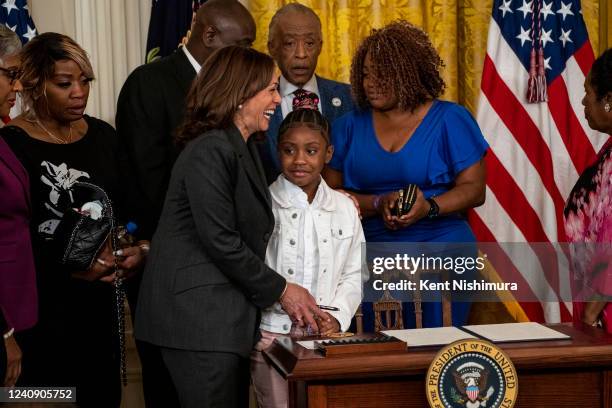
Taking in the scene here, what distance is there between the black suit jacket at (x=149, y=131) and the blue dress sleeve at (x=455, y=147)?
3.65 ft

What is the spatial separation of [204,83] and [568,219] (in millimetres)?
Result: 1563

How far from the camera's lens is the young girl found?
9.87 feet

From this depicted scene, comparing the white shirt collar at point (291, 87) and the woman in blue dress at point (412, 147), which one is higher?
the white shirt collar at point (291, 87)

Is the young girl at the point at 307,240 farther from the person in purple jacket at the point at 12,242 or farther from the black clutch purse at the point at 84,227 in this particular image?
the person in purple jacket at the point at 12,242

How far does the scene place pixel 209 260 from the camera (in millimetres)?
2748

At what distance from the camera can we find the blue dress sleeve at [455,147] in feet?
12.0

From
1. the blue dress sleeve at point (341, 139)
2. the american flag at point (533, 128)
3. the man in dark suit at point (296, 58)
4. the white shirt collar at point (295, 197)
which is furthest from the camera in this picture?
the american flag at point (533, 128)

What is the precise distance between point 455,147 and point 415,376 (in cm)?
151

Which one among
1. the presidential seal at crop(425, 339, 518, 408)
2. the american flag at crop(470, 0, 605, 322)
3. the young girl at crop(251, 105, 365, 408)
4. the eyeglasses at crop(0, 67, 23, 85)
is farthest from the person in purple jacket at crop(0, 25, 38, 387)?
the american flag at crop(470, 0, 605, 322)

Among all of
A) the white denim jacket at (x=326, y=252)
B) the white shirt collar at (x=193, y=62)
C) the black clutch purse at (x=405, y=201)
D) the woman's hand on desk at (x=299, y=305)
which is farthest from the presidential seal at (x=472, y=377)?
the white shirt collar at (x=193, y=62)

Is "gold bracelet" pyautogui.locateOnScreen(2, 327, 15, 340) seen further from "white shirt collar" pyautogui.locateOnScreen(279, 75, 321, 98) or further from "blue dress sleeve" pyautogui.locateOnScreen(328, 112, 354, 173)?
"white shirt collar" pyautogui.locateOnScreen(279, 75, 321, 98)

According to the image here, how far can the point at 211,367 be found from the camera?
108 inches

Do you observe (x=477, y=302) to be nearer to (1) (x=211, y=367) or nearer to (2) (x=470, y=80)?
(2) (x=470, y=80)

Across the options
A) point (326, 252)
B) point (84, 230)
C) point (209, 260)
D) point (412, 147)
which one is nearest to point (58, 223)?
point (84, 230)
